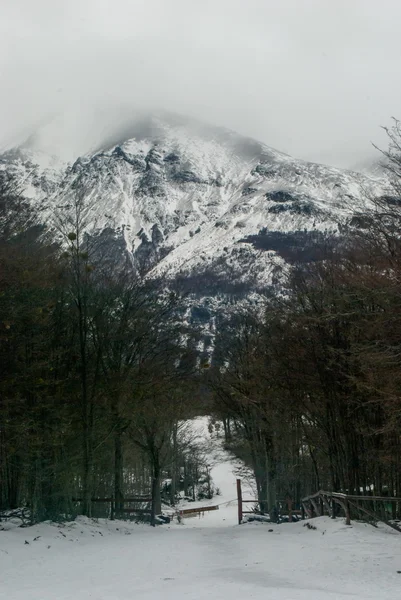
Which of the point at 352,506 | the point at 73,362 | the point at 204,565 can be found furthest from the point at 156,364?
the point at 204,565

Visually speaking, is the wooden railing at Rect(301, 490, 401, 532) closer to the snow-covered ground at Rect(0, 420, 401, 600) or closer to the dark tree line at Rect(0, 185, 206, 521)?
the snow-covered ground at Rect(0, 420, 401, 600)

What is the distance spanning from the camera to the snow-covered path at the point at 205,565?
9.10 m

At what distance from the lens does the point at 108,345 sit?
79.7 feet

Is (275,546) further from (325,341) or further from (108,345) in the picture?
(108,345)

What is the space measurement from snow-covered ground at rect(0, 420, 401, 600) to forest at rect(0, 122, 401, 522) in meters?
2.50

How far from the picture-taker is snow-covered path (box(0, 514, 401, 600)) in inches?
358

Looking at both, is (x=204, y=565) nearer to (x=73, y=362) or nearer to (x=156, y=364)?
(x=73, y=362)

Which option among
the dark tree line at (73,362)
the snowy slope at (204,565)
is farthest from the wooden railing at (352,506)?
the dark tree line at (73,362)

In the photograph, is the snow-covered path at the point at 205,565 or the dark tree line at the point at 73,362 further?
the dark tree line at the point at 73,362

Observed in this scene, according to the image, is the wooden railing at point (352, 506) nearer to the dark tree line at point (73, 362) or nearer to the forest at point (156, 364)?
the forest at point (156, 364)

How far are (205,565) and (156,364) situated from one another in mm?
13287

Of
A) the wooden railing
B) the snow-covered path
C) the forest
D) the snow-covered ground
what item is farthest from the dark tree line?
the wooden railing

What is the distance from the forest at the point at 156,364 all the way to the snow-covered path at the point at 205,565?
2.53 meters

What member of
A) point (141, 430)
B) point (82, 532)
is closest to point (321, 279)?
point (82, 532)
